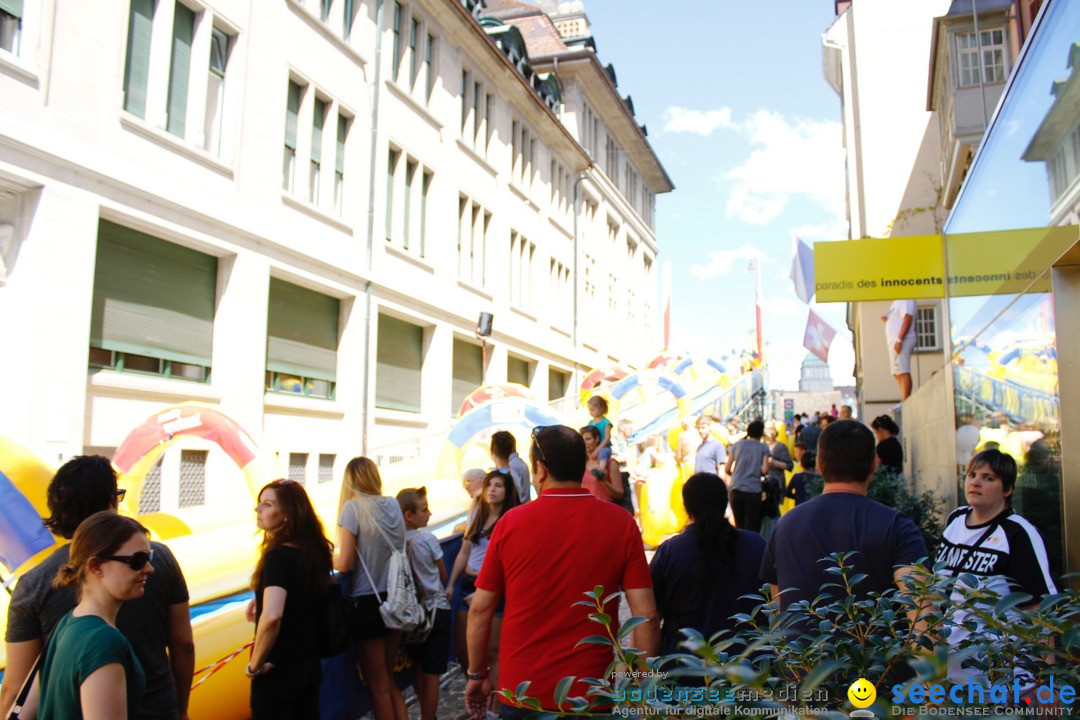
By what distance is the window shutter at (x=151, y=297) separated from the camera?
12680 millimetres

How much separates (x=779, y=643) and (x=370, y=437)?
17.7m

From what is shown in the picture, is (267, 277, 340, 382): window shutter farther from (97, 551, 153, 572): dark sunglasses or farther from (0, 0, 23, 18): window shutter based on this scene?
(97, 551, 153, 572): dark sunglasses

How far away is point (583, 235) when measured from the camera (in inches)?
1460

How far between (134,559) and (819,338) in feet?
65.9

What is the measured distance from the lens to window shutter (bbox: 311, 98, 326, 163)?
18.0 m

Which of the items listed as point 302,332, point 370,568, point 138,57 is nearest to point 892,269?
point 370,568

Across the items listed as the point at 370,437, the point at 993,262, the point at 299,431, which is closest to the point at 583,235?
the point at 370,437

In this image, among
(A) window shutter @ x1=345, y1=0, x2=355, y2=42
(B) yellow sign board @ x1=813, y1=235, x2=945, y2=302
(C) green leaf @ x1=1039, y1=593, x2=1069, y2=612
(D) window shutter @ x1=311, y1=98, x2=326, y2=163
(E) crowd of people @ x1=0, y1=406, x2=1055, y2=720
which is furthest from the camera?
(A) window shutter @ x1=345, y1=0, x2=355, y2=42

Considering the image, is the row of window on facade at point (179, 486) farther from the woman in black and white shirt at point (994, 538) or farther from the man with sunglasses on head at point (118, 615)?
the woman in black and white shirt at point (994, 538)

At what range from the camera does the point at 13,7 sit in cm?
1121

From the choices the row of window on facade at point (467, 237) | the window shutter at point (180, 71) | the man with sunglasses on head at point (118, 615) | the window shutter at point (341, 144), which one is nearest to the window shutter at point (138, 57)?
the window shutter at point (180, 71)

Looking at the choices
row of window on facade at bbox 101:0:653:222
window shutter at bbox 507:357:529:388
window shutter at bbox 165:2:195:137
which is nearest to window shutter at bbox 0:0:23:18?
Answer: row of window on facade at bbox 101:0:653:222

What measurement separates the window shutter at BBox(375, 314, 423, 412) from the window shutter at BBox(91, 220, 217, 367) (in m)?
6.12

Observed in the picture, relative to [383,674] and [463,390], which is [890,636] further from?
[463,390]
